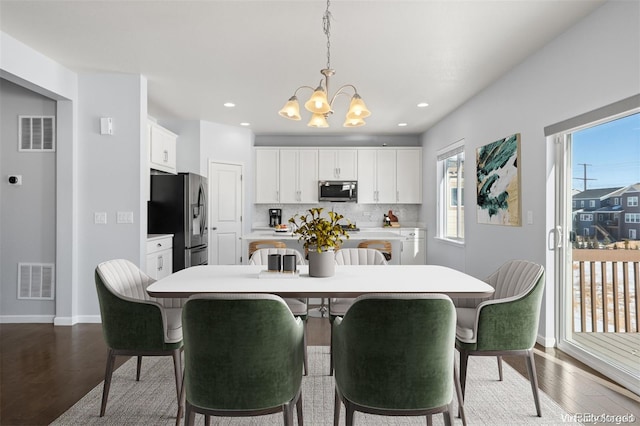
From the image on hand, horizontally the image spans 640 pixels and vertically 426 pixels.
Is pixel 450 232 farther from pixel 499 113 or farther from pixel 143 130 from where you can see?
pixel 143 130

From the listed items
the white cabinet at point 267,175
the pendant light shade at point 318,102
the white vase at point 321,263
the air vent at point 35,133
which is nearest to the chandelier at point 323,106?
the pendant light shade at point 318,102

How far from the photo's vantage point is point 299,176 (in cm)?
728

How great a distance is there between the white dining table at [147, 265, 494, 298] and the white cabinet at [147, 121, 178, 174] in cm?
256

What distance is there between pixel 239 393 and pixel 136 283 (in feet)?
4.42

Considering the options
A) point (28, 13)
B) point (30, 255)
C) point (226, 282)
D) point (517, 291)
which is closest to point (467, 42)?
point (517, 291)

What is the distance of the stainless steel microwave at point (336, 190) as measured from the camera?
23.6ft

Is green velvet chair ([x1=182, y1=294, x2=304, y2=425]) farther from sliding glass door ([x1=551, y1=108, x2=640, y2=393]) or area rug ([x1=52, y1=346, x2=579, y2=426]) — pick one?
sliding glass door ([x1=551, y1=108, x2=640, y2=393])

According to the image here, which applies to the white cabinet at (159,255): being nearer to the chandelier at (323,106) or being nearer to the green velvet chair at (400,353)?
the chandelier at (323,106)

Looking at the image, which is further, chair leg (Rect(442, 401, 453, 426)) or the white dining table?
the white dining table

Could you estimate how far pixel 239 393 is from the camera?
5.27ft

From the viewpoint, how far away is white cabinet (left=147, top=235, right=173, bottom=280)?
4.39m

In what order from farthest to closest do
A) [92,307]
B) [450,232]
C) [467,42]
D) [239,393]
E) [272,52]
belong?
[450,232] → [92,307] → [272,52] → [467,42] → [239,393]

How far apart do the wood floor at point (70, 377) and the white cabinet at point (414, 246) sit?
3410 millimetres

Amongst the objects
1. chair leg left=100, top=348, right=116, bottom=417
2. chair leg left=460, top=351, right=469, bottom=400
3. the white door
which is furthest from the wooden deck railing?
the white door
